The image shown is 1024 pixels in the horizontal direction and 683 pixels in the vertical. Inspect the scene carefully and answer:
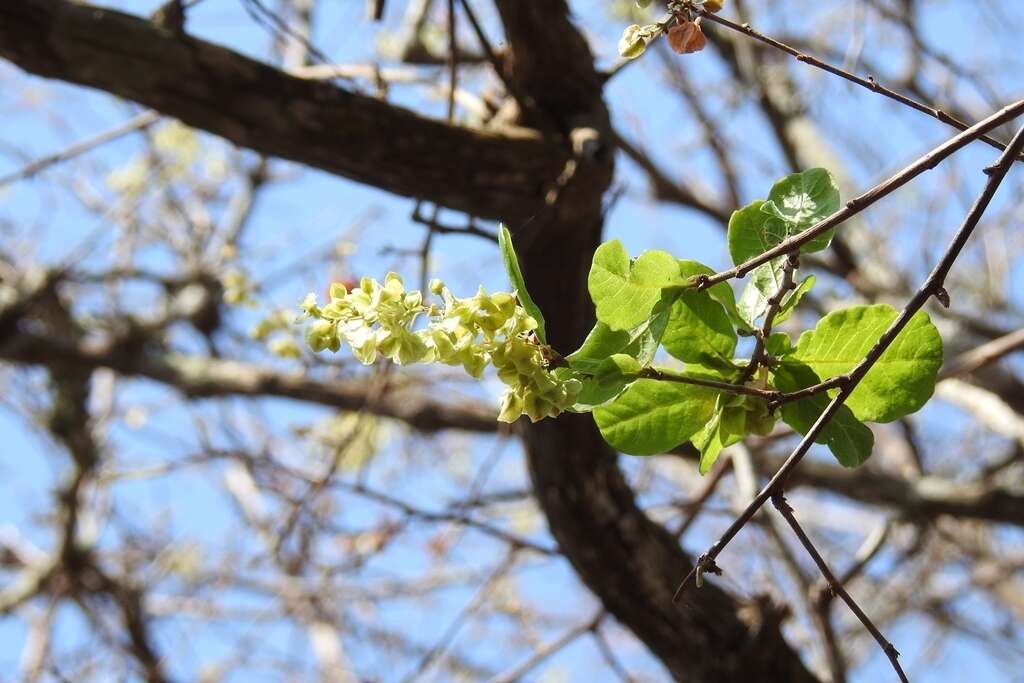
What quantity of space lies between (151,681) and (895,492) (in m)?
2.51

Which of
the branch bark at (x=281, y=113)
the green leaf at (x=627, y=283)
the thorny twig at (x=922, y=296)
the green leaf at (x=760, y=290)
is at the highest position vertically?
the branch bark at (x=281, y=113)

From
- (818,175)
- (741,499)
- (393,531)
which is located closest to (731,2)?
(741,499)

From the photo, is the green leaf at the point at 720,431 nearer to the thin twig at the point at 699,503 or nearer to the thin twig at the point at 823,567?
the thin twig at the point at 823,567

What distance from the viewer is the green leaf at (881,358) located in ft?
2.86

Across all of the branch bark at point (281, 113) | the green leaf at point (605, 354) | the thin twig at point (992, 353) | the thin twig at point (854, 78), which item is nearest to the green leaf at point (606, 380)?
the green leaf at point (605, 354)

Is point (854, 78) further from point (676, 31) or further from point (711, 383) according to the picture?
point (711, 383)

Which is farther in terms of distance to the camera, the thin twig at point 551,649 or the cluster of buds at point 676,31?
the thin twig at point 551,649

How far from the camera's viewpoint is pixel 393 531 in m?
2.41

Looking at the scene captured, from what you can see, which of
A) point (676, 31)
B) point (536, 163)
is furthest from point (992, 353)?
point (676, 31)

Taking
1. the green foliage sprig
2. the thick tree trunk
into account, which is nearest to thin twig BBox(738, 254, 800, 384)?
the green foliage sprig

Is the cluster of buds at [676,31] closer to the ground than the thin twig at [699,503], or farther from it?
closer to the ground

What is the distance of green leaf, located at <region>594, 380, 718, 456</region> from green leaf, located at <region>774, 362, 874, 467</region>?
8cm

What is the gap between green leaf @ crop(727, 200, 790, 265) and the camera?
35.2 inches

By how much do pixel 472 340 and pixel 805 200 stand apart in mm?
339
